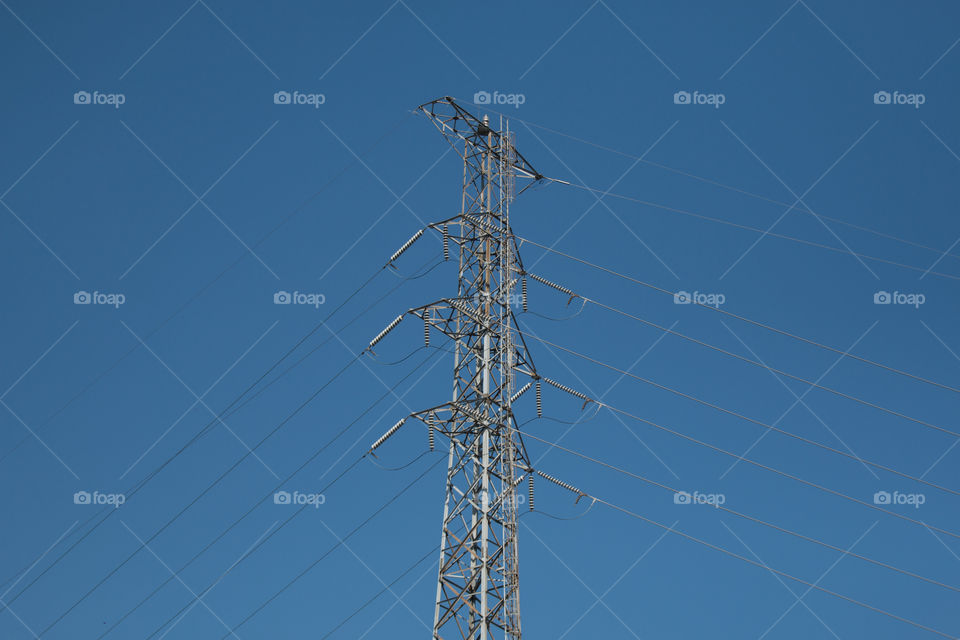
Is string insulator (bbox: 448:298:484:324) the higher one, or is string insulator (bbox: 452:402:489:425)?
string insulator (bbox: 448:298:484:324)

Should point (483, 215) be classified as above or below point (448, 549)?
above

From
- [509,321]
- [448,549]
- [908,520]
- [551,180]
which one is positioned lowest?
[448,549]

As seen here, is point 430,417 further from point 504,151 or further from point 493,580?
point 504,151

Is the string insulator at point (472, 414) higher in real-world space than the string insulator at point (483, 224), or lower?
lower

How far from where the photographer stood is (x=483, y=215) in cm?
3606

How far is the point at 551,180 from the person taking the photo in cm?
3862

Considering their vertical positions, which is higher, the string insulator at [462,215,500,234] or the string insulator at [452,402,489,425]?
the string insulator at [462,215,500,234]

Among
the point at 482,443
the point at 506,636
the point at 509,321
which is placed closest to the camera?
the point at 506,636

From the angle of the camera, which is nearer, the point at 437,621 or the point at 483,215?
the point at 437,621

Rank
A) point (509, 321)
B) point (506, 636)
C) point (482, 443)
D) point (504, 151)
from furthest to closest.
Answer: point (504, 151) < point (509, 321) < point (482, 443) < point (506, 636)

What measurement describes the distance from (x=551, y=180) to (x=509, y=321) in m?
6.85

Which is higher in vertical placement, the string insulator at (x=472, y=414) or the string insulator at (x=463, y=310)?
the string insulator at (x=463, y=310)

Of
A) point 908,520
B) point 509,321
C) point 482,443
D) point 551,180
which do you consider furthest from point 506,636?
point 551,180

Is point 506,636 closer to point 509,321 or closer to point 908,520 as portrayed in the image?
point 509,321
